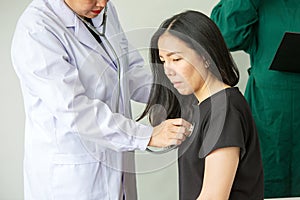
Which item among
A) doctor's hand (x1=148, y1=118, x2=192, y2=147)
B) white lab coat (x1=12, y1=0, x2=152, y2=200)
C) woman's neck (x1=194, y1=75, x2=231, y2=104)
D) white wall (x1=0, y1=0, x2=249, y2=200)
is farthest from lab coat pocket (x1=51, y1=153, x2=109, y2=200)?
white wall (x1=0, y1=0, x2=249, y2=200)

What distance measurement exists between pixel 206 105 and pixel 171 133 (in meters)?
0.10

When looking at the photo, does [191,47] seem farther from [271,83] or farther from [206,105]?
[271,83]

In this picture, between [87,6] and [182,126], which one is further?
[87,6]

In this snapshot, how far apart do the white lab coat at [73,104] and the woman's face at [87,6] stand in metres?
0.02

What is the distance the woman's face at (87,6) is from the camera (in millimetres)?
1240

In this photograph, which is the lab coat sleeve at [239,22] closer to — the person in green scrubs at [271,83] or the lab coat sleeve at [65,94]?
the person in green scrubs at [271,83]

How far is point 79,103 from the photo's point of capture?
1.18 m

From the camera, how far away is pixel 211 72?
1.10 m

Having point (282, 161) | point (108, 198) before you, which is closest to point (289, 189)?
point (282, 161)

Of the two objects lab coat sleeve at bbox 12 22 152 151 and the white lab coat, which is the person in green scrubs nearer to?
the white lab coat

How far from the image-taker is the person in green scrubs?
70.9 inches

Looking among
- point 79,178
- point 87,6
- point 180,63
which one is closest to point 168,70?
point 180,63

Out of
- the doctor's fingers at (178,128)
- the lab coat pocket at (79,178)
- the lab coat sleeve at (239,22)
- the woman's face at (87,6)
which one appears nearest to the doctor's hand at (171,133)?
the doctor's fingers at (178,128)

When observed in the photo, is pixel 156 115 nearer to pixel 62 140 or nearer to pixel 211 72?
pixel 211 72
